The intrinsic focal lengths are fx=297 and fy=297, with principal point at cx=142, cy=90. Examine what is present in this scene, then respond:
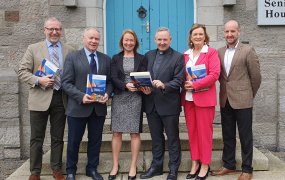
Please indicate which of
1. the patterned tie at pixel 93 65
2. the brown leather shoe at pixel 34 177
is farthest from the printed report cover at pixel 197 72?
the brown leather shoe at pixel 34 177

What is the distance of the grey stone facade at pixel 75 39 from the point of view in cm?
489

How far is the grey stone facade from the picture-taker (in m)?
4.89

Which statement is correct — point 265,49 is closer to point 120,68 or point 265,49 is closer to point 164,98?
point 164,98

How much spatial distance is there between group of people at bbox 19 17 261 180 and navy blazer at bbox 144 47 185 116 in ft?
0.04

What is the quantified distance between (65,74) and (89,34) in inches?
21.3

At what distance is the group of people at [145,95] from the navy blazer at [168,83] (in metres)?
0.01

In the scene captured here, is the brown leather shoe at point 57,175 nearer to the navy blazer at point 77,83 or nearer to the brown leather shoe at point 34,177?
the brown leather shoe at point 34,177

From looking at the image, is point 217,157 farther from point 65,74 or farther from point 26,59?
point 26,59

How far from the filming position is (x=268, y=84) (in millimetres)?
4973

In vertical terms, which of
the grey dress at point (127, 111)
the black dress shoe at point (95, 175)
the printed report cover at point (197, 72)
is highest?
the printed report cover at point (197, 72)

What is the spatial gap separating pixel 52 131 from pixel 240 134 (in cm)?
231

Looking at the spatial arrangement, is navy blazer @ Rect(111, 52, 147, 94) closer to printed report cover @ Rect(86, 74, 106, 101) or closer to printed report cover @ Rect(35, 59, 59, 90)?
printed report cover @ Rect(86, 74, 106, 101)

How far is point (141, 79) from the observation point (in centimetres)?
320

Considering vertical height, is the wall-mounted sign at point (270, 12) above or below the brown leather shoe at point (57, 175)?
above
